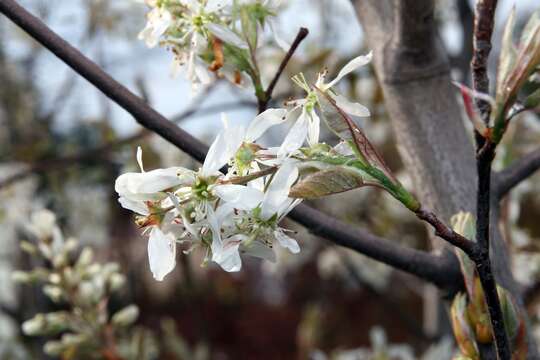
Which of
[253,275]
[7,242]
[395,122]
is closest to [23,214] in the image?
[7,242]

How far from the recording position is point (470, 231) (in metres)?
0.50

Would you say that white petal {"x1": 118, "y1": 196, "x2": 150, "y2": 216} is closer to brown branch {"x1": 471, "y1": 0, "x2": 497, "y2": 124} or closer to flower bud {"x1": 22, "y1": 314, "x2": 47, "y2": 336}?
brown branch {"x1": 471, "y1": 0, "x2": 497, "y2": 124}

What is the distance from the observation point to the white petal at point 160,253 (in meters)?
0.47

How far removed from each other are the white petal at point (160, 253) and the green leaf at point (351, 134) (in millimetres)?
149

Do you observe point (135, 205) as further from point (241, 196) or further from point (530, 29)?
point (530, 29)

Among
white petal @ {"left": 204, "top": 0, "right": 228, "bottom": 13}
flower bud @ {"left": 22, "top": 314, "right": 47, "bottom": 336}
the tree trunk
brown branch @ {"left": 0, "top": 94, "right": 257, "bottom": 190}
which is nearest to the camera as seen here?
white petal @ {"left": 204, "top": 0, "right": 228, "bottom": 13}

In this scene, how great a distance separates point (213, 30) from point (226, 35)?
13 millimetres

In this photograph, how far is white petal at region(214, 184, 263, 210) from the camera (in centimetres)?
42

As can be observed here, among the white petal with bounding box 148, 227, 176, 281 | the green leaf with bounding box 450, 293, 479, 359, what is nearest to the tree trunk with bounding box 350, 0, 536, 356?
the green leaf with bounding box 450, 293, 479, 359

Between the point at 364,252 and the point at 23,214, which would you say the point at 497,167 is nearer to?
the point at 364,252

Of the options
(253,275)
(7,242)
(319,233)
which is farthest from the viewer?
(253,275)

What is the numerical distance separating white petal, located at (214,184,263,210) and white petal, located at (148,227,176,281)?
7 centimetres

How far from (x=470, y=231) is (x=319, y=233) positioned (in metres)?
0.15

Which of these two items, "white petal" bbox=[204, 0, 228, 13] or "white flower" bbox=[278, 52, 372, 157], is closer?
"white flower" bbox=[278, 52, 372, 157]
